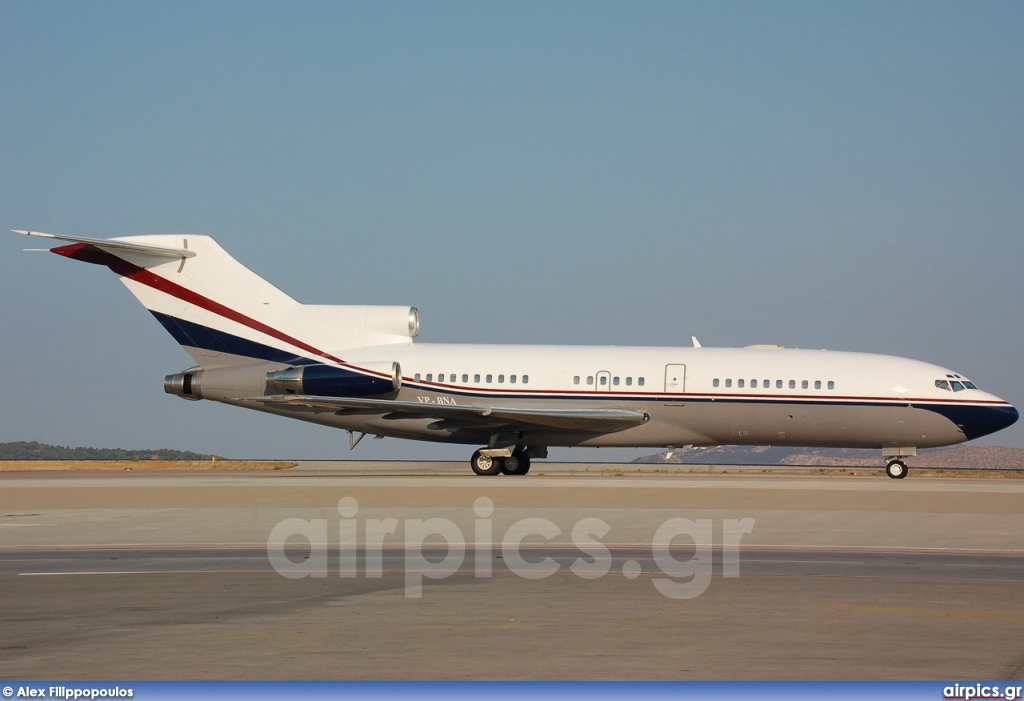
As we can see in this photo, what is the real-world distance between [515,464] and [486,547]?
21.0 meters

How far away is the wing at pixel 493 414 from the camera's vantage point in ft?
117

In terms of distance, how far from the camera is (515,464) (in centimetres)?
3762

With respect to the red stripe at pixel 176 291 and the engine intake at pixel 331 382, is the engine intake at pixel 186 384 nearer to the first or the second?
the red stripe at pixel 176 291

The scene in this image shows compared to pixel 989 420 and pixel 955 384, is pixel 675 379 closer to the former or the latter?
pixel 955 384

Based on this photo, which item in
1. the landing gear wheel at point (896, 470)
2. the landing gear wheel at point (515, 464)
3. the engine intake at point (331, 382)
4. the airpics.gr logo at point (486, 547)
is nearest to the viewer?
the airpics.gr logo at point (486, 547)

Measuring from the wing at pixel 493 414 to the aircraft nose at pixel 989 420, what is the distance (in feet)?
31.4

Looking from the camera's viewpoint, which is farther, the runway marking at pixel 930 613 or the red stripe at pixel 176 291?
the red stripe at pixel 176 291

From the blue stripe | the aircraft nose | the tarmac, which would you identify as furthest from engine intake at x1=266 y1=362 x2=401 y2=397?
the aircraft nose

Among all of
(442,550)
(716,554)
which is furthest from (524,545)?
(716,554)

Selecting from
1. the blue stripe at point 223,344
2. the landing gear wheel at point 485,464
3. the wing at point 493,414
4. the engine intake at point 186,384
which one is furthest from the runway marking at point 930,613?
the engine intake at point 186,384

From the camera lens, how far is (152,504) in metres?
25.1

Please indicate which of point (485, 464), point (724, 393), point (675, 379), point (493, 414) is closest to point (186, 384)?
point (485, 464)

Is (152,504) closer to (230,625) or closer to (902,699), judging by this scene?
(230,625)

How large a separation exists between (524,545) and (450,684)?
11.4 metres
